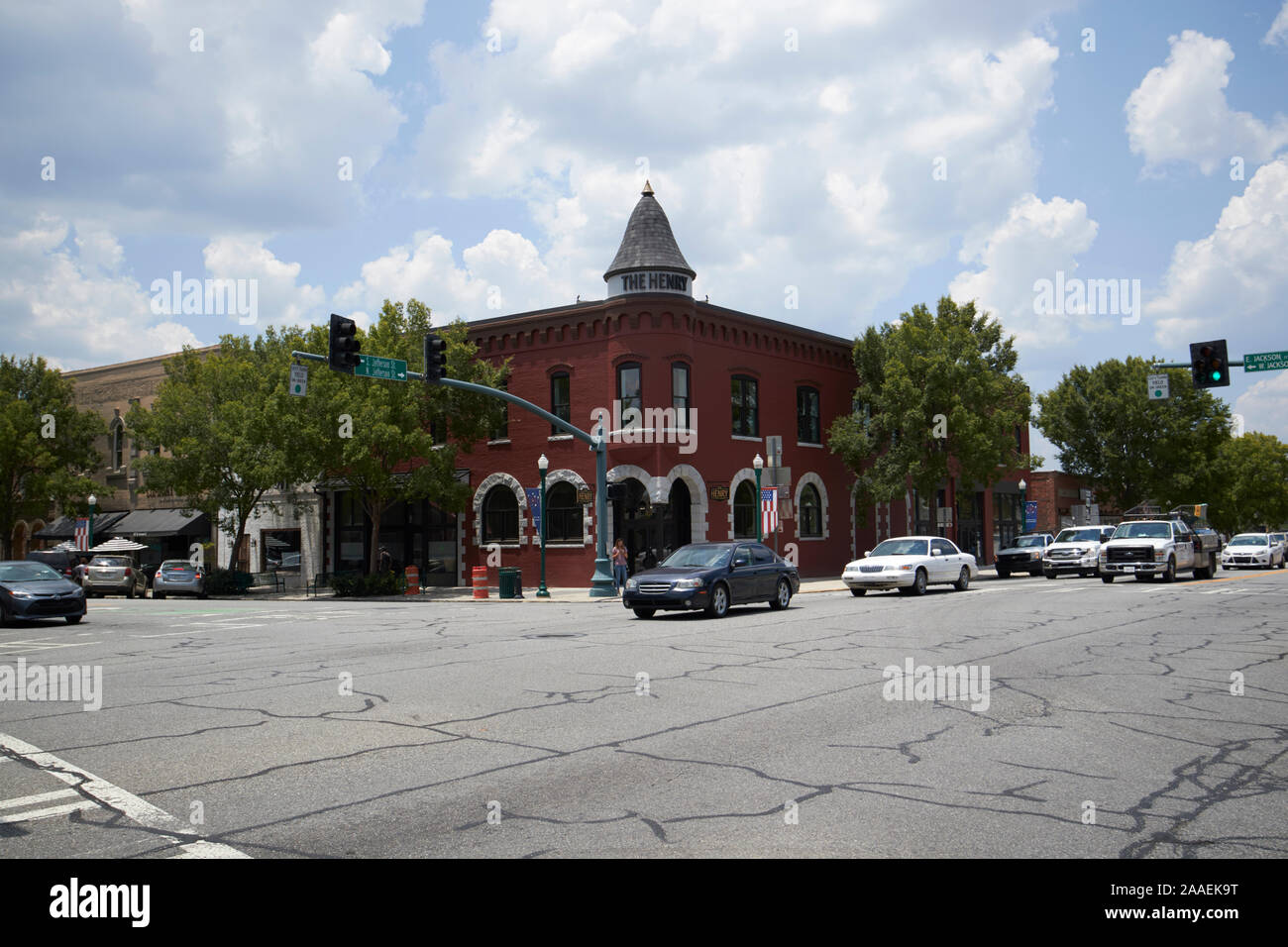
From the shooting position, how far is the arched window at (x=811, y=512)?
40.3m

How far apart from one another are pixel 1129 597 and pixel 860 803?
18963mm

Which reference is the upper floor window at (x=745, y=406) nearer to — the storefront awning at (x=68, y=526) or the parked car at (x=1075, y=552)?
the parked car at (x=1075, y=552)

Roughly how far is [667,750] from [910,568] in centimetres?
1929

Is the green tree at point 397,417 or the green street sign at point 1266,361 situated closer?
the green street sign at point 1266,361

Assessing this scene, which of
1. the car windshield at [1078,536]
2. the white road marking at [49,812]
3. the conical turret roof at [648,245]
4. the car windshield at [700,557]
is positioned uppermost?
the conical turret roof at [648,245]

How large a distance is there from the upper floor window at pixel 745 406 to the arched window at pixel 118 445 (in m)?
34.3

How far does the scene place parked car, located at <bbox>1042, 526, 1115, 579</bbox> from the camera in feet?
115

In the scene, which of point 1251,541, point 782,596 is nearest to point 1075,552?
point 1251,541

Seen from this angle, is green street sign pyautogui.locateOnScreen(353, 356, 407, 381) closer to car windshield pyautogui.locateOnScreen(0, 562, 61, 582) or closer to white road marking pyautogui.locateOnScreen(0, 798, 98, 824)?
car windshield pyautogui.locateOnScreen(0, 562, 61, 582)

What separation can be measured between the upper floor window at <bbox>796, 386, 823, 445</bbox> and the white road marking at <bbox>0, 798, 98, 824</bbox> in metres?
35.6

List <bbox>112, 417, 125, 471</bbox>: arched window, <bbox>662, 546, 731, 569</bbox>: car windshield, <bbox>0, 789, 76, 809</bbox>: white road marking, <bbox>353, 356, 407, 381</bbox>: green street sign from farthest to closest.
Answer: <bbox>112, 417, 125, 471</bbox>: arched window
<bbox>353, 356, 407, 381</bbox>: green street sign
<bbox>662, 546, 731, 569</bbox>: car windshield
<bbox>0, 789, 76, 809</bbox>: white road marking

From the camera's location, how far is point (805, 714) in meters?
9.03

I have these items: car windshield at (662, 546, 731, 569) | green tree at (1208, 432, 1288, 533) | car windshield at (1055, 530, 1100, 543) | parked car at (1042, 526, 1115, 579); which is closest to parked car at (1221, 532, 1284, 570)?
parked car at (1042, 526, 1115, 579)

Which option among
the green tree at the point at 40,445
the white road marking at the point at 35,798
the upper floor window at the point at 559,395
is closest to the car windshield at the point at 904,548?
the upper floor window at the point at 559,395
